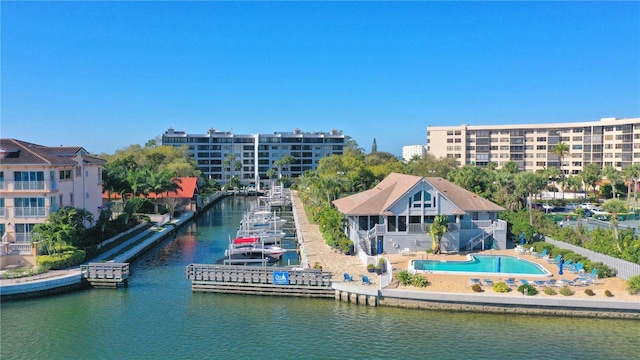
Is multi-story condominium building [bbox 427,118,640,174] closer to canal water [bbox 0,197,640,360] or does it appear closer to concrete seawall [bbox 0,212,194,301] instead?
canal water [bbox 0,197,640,360]

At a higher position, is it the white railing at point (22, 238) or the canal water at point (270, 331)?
the white railing at point (22, 238)

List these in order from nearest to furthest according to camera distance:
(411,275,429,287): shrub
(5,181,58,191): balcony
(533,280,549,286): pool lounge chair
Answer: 1. (533,280,549,286): pool lounge chair
2. (411,275,429,287): shrub
3. (5,181,58,191): balcony

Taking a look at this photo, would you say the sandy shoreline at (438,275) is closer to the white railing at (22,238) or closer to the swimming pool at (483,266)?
the swimming pool at (483,266)

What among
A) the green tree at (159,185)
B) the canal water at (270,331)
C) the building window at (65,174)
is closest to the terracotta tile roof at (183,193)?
the green tree at (159,185)

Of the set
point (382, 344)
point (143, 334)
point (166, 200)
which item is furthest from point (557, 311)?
point (166, 200)

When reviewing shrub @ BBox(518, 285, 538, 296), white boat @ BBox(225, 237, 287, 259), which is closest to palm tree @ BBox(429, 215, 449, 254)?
shrub @ BBox(518, 285, 538, 296)

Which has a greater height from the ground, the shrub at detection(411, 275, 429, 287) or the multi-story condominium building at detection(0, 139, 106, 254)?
the multi-story condominium building at detection(0, 139, 106, 254)

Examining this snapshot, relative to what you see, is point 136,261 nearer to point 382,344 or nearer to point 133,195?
point 382,344
